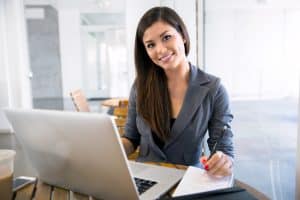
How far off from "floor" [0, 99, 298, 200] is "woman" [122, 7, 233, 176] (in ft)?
3.16

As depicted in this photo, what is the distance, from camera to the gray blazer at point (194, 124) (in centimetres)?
108

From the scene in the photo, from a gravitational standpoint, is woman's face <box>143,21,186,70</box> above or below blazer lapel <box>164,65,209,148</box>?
above

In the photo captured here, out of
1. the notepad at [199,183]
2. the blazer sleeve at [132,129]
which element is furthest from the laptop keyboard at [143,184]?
the blazer sleeve at [132,129]

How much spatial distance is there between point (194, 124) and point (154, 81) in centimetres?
26

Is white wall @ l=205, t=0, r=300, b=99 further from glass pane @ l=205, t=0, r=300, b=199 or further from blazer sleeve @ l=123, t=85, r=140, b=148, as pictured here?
blazer sleeve @ l=123, t=85, r=140, b=148

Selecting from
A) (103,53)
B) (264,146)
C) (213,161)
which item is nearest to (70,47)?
(103,53)

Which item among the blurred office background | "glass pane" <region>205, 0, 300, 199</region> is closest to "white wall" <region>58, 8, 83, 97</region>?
the blurred office background

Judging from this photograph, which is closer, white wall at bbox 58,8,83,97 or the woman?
the woman

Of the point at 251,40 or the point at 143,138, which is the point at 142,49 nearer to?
the point at 143,138

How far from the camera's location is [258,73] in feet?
7.70

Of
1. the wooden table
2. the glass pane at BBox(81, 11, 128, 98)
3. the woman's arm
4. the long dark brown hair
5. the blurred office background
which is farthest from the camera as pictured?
the glass pane at BBox(81, 11, 128, 98)

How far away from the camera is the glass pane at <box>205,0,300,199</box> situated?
6.40 ft

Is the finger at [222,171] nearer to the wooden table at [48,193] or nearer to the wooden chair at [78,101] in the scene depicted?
the wooden table at [48,193]

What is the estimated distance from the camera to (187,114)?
42.3 inches
